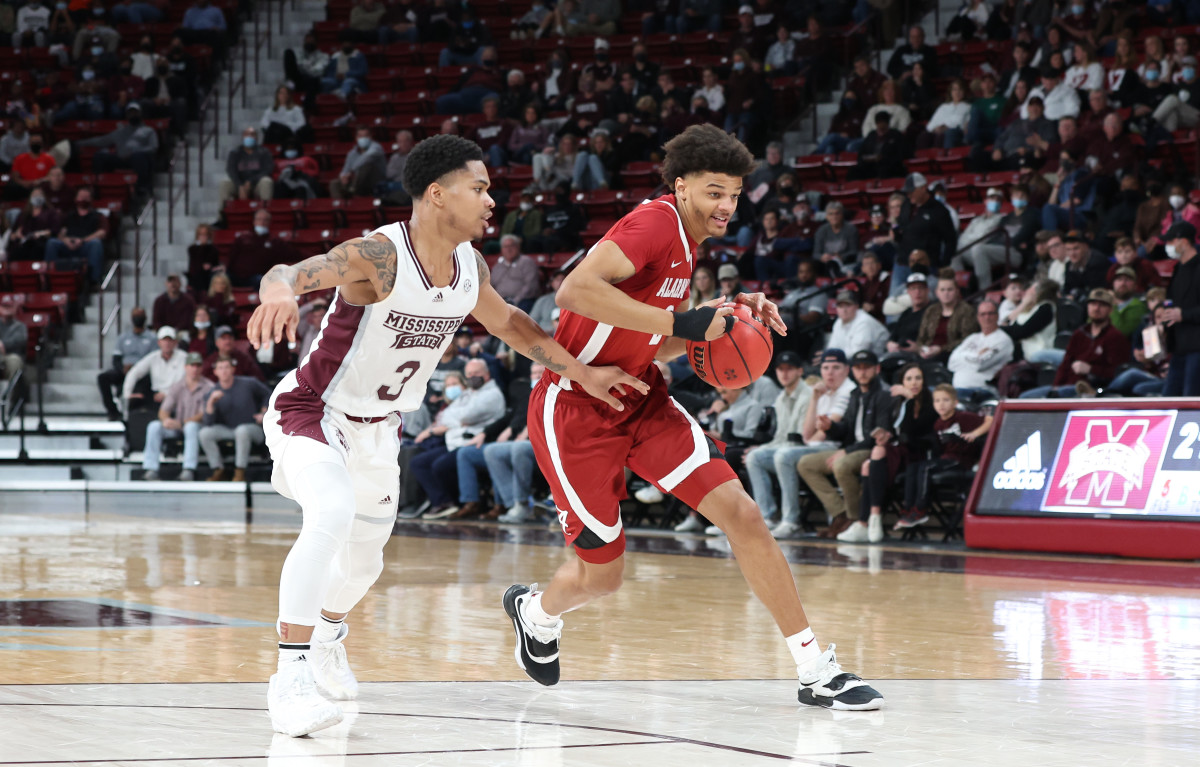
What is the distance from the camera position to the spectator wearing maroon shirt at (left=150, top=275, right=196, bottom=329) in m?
17.8

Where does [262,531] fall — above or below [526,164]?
below

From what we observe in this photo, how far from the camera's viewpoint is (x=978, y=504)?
10.2m

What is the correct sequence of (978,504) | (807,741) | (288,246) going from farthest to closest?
(288,246)
(978,504)
(807,741)

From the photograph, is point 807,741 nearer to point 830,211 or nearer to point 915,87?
point 830,211

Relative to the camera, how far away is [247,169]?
20625 millimetres

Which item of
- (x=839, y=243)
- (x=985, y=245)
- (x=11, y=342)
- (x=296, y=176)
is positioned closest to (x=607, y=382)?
(x=985, y=245)

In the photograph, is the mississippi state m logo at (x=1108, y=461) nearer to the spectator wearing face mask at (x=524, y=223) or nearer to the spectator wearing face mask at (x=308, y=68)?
the spectator wearing face mask at (x=524, y=223)

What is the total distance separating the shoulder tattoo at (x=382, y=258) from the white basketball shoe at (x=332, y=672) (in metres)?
1.07

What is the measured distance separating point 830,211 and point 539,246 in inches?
148

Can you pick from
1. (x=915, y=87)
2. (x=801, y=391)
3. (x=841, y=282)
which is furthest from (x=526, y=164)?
(x=801, y=391)

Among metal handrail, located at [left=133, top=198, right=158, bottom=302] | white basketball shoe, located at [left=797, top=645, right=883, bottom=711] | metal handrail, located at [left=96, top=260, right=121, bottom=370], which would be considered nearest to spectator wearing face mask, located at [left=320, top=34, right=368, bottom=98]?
metal handrail, located at [left=133, top=198, right=158, bottom=302]

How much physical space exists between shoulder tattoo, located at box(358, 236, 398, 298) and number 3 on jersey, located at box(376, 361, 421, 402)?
0.23 metres

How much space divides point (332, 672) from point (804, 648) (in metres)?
1.38

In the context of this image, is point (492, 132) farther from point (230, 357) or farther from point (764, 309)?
point (764, 309)
